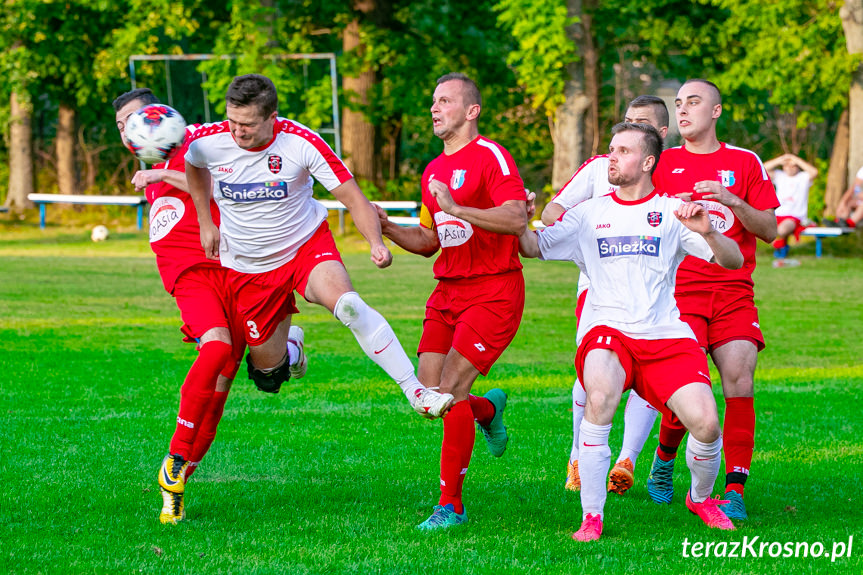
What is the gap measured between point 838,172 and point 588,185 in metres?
22.4

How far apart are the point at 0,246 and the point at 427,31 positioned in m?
12.5

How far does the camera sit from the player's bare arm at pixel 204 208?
645 centimetres

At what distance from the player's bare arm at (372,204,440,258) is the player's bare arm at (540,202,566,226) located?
0.63m

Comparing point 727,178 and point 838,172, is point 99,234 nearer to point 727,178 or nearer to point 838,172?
point 838,172

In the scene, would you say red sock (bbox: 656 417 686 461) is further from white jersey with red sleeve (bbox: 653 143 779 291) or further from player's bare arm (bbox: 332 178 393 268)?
player's bare arm (bbox: 332 178 393 268)

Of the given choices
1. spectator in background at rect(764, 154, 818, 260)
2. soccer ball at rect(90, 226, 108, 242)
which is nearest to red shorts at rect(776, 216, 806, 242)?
spectator in background at rect(764, 154, 818, 260)

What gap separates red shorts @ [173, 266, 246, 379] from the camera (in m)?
6.35

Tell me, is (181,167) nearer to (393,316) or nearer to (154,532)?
(154,532)

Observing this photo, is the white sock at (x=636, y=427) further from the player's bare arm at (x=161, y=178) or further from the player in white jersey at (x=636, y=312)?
the player's bare arm at (x=161, y=178)

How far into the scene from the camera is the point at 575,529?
19.7ft

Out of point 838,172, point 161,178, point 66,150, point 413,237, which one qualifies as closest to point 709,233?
point 413,237

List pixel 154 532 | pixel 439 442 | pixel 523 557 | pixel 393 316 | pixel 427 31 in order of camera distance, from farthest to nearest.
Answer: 1. pixel 427 31
2. pixel 393 316
3. pixel 439 442
4. pixel 154 532
5. pixel 523 557

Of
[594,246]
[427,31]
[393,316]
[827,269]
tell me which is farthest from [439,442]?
[427,31]

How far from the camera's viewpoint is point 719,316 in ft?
21.5
